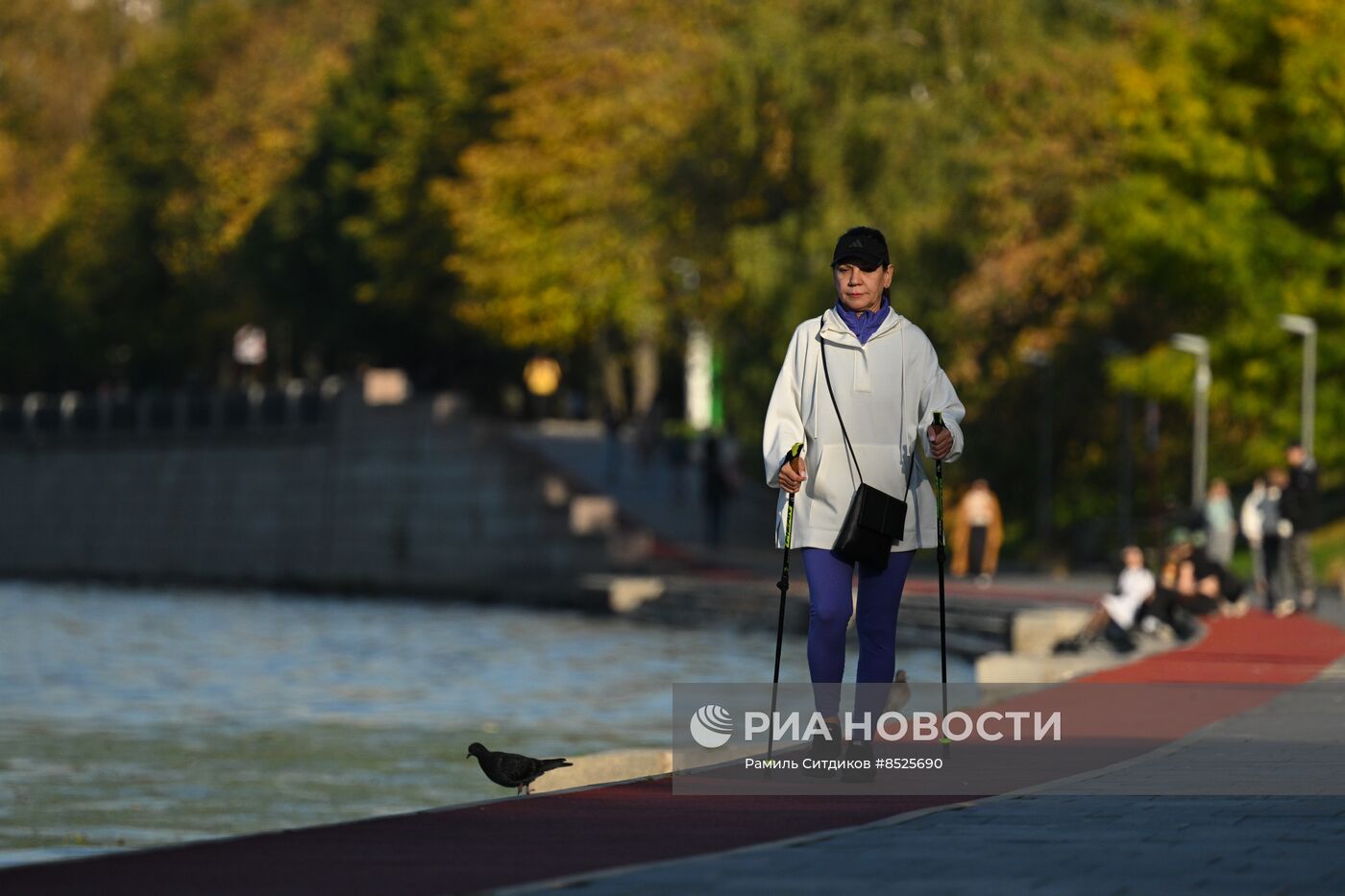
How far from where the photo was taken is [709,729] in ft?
42.5

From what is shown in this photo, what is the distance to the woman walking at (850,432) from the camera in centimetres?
1033

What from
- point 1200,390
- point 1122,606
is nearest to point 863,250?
point 1122,606

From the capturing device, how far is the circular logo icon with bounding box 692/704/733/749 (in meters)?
12.5

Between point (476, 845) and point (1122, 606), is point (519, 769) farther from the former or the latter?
point (1122, 606)

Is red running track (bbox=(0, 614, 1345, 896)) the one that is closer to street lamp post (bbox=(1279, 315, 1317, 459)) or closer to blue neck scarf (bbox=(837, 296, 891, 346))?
blue neck scarf (bbox=(837, 296, 891, 346))

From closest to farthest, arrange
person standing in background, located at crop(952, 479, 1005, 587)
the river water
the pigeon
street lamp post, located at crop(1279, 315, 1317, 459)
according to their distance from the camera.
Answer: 1. the pigeon
2. the river water
3. street lamp post, located at crop(1279, 315, 1317, 459)
4. person standing in background, located at crop(952, 479, 1005, 587)

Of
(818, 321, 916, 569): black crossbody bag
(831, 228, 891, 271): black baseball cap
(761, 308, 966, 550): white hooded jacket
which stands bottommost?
(818, 321, 916, 569): black crossbody bag

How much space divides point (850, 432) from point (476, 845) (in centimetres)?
233

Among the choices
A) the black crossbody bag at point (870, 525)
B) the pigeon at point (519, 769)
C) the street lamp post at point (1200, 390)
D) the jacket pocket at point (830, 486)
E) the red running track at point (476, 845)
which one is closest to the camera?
the red running track at point (476, 845)

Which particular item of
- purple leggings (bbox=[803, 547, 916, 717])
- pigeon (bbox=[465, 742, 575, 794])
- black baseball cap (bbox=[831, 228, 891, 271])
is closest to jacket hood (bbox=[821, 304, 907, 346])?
black baseball cap (bbox=[831, 228, 891, 271])

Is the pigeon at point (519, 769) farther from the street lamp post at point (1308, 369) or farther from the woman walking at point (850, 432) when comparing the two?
the street lamp post at point (1308, 369)

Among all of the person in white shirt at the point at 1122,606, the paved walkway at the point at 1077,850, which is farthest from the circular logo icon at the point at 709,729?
the person in white shirt at the point at 1122,606

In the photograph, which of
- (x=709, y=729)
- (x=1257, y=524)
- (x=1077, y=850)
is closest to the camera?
(x=1077, y=850)

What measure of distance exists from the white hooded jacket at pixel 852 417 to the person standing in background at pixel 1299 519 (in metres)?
20.0
